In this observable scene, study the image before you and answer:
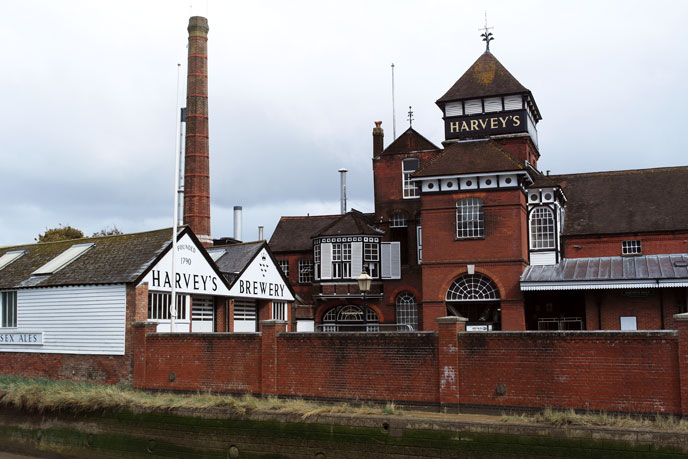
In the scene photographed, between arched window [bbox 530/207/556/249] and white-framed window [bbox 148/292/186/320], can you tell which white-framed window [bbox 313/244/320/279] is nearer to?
arched window [bbox 530/207/556/249]

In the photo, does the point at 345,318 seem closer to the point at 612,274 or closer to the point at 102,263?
the point at 612,274

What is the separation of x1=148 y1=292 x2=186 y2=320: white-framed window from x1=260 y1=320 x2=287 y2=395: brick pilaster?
5191 mm

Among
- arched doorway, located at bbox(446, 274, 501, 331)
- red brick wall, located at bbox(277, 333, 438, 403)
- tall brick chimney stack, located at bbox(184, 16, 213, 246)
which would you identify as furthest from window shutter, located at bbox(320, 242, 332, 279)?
red brick wall, located at bbox(277, 333, 438, 403)

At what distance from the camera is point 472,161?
2856cm

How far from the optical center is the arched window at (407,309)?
33375 mm

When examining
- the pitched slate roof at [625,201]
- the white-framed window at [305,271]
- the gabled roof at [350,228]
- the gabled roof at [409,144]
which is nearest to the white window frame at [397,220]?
the gabled roof at [350,228]

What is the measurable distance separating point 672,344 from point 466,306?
1515 centimetres

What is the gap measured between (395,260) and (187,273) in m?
13.4

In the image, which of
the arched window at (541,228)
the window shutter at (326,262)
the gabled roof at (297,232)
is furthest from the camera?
the gabled roof at (297,232)

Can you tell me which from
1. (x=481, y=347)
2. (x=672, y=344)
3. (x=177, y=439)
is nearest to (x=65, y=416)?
(x=177, y=439)

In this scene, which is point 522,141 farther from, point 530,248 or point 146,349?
point 146,349

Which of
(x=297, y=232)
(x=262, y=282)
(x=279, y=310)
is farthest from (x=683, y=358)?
(x=297, y=232)

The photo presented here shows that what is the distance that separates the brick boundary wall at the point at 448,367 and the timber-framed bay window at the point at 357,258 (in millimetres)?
15648

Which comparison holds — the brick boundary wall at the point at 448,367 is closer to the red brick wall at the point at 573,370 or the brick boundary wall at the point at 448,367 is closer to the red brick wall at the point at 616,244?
the red brick wall at the point at 573,370
